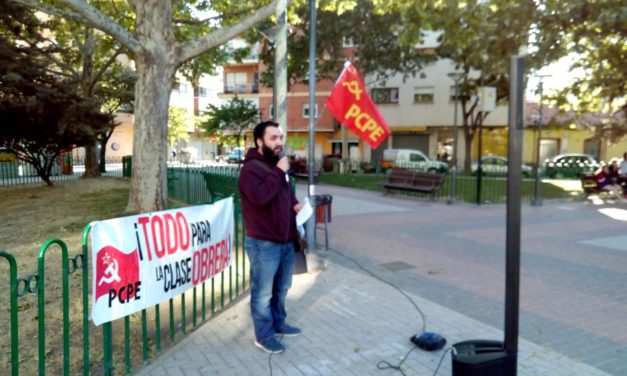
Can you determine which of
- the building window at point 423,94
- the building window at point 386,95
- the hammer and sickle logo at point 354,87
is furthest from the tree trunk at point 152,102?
the building window at point 423,94

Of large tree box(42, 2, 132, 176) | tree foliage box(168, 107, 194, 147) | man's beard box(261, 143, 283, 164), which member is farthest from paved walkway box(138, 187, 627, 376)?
tree foliage box(168, 107, 194, 147)

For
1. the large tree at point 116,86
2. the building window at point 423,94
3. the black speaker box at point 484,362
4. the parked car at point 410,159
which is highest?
the building window at point 423,94

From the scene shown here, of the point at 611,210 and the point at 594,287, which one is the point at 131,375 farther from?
the point at 611,210

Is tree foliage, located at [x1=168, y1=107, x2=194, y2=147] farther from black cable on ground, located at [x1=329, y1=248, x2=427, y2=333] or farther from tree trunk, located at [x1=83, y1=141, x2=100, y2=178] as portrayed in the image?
black cable on ground, located at [x1=329, y1=248, x2=427, y2=333]

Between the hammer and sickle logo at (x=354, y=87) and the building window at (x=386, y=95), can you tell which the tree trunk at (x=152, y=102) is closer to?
the hammer and sickle logo at (x=354, y=87)

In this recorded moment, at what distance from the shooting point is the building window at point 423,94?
1513 inches

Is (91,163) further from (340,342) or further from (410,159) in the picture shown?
(340,342)

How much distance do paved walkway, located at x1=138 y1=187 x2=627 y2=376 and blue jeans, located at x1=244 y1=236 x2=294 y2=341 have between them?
0.25 metres

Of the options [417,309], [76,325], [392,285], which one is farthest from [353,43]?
[76,325]

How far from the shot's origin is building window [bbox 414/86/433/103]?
38438 millimetres

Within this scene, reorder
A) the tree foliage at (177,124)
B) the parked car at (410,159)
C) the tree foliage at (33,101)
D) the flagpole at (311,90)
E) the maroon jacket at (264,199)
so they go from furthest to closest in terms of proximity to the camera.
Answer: the tree foliage at (177,124) → the parked car at (410,159) → the tree foliage at (33,101) → the flagpole at (311,90) → the maroon jacket at (264,199)

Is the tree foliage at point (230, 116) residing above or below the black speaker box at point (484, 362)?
above

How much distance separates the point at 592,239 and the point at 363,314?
6.33 m

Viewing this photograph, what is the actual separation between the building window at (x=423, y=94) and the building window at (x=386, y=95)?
1.66 m
